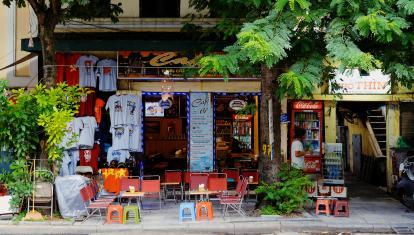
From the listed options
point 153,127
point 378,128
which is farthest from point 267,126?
point 378,128

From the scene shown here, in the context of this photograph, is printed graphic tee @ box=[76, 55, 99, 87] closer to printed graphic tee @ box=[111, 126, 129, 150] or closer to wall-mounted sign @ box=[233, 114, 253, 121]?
printed graphic tee @ box=[111, 126, 129, 150]

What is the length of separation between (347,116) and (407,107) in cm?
444

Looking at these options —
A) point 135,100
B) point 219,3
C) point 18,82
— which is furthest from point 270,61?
point 18,82

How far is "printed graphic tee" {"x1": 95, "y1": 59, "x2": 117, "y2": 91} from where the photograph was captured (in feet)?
51.8

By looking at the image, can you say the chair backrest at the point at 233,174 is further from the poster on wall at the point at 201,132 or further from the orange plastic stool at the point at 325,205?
the orange plastic stool at the point at 325,205

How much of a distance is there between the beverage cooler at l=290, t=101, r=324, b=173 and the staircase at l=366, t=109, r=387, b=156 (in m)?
2.47

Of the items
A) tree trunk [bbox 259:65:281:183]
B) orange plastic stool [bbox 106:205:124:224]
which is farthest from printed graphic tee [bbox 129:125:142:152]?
tree trunk [bbox 259:65:281:183]

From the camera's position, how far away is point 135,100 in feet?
52.4

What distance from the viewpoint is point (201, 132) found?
16281 mm

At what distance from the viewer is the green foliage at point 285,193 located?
1227 cm

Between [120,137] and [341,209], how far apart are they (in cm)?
711

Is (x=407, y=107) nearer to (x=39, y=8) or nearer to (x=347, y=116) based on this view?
(x=347, y=116)

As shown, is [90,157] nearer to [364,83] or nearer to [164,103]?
[164,103]

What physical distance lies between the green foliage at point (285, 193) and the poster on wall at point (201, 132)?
3927mm
